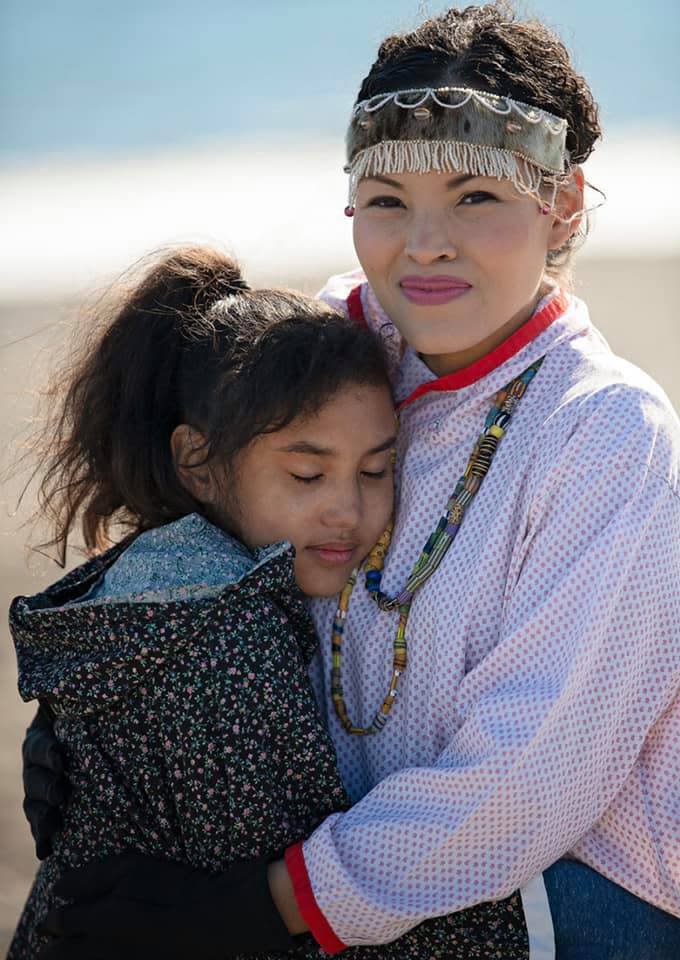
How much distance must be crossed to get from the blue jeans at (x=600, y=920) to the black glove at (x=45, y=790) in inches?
38.7

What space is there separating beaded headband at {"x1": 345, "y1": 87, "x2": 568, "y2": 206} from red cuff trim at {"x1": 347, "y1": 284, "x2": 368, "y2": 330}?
1.51 feet

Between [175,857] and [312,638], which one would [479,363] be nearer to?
[312,638]

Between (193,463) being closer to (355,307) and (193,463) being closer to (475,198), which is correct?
(355,307)

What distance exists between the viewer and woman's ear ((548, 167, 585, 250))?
3.26m

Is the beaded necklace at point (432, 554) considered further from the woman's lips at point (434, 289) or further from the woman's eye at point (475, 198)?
the woman's eye at point (475, 198)

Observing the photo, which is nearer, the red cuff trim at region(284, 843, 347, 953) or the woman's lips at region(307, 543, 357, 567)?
the red cuff trim at region(284, 843, 347, 953)

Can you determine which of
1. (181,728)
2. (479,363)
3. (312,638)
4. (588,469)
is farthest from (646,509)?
(181,728)

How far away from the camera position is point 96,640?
293cm

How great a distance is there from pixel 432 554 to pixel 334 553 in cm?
23

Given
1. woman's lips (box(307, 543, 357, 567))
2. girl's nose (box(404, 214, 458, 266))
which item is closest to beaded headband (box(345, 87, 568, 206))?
girl's nose (box(404, 214, 458, 266))

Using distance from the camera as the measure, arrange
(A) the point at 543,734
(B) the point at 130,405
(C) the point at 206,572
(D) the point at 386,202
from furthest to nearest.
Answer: (B) the point at 130,405
(D) the point at 386,202
(C) the point at 206,572
(A) the point at 543,734

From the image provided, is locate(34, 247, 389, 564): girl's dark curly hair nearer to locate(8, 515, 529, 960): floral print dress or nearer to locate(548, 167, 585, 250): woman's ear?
locate(8, 515, 529, 960): floral print dress

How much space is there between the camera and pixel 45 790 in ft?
9.86

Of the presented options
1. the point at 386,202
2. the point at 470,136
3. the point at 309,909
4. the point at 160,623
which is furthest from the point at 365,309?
the point at 309,909
